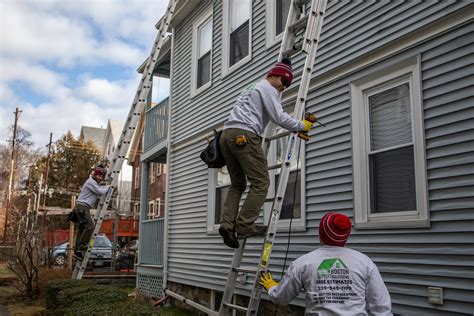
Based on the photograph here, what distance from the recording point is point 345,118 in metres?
6.20

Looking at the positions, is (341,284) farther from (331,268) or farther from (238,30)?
(238,30)

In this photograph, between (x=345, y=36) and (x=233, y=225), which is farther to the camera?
(x=345, y=36)

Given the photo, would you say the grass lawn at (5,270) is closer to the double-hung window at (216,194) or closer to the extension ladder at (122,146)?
the extension ladder at (122,146)

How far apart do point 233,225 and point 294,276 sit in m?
1.15

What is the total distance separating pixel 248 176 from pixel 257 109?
644mm

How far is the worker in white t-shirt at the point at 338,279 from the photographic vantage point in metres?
3.08

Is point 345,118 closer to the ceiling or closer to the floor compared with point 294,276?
closer to the ceiling

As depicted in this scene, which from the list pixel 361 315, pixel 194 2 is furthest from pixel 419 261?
pixel 194 2

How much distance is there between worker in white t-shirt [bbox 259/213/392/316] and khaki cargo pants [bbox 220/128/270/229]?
3.36ft

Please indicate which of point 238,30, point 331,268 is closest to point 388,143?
point 331,268

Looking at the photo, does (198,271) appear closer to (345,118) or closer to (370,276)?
(345,118)

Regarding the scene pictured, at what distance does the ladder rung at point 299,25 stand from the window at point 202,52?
5165mm

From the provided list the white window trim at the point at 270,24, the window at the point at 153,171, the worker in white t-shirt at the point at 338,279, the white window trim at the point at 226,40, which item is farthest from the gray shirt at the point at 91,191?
the window at the point at 153,171

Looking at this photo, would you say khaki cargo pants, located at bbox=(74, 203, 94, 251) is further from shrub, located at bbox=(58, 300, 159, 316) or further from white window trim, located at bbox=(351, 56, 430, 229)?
white window trim, located at bbox=(351, 56, 430, 229)
